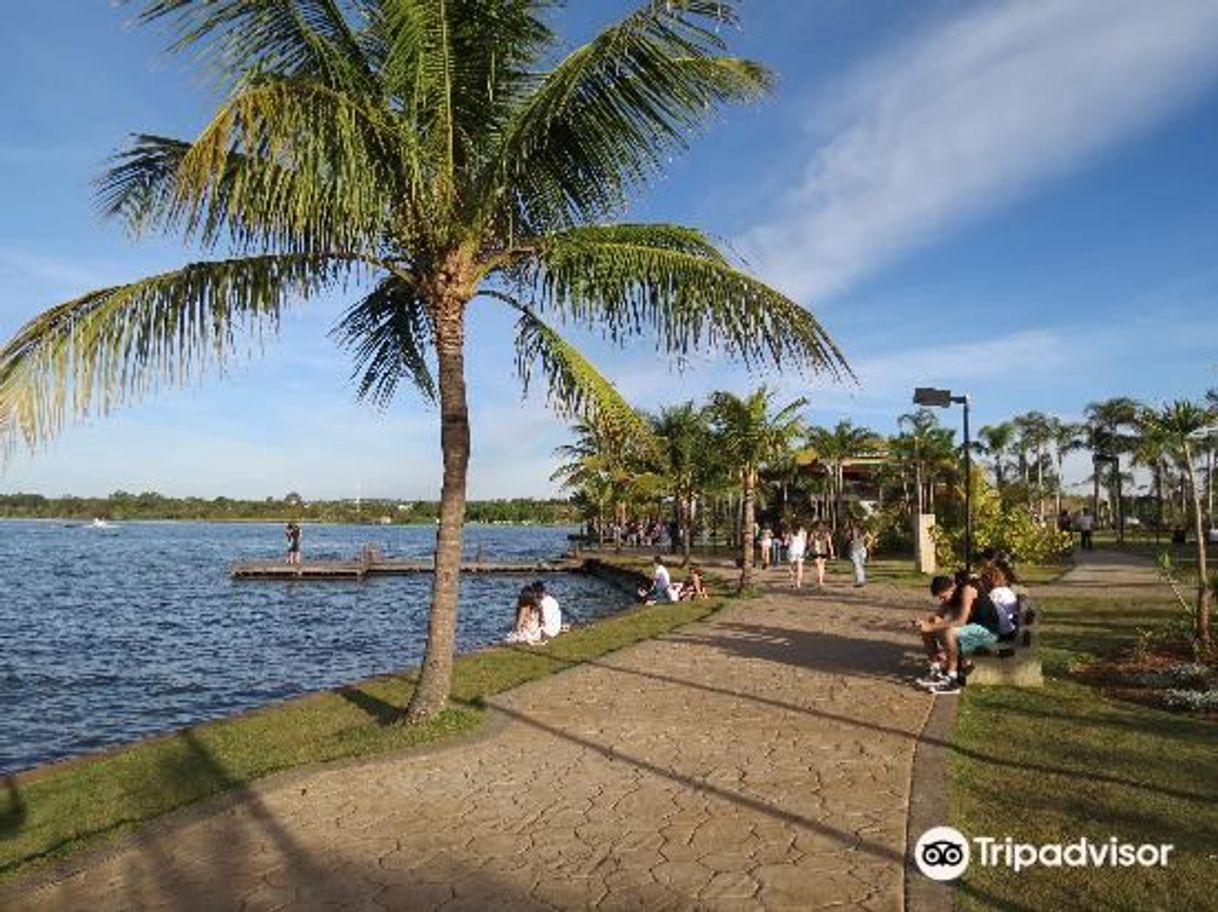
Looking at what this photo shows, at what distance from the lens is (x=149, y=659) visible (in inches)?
828

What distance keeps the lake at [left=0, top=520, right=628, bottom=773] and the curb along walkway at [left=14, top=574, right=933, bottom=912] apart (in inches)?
294

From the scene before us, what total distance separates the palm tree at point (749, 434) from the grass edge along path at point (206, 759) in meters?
11.4

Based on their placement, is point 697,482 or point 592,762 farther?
point 697,482

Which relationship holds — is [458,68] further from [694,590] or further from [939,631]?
[694,590]

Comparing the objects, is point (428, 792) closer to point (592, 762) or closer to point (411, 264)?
point (592, 762)

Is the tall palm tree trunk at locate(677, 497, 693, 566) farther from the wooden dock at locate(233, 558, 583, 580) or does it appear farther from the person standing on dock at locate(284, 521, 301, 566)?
the person standing on dock at locate(284, 521, 301, 566)

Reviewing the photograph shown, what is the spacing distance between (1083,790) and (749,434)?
16.4m

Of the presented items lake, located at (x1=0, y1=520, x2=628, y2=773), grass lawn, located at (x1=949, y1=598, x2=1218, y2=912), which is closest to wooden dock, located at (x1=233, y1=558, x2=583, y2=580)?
lake, located at (x1=0, y1=520, x2=628, y2=773)

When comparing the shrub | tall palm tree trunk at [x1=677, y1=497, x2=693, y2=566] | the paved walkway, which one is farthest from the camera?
tall palm tree trunk at [x1=677, y1=497, x2=693, y2=566]

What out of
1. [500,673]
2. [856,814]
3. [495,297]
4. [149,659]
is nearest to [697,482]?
[149,659]

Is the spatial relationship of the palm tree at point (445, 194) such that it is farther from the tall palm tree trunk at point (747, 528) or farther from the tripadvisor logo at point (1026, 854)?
the tall palm tree trunk at point (747, 528)

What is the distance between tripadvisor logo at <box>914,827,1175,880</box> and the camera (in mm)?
5066

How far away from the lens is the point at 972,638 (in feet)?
33.5

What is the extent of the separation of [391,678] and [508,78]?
7.60 meters
